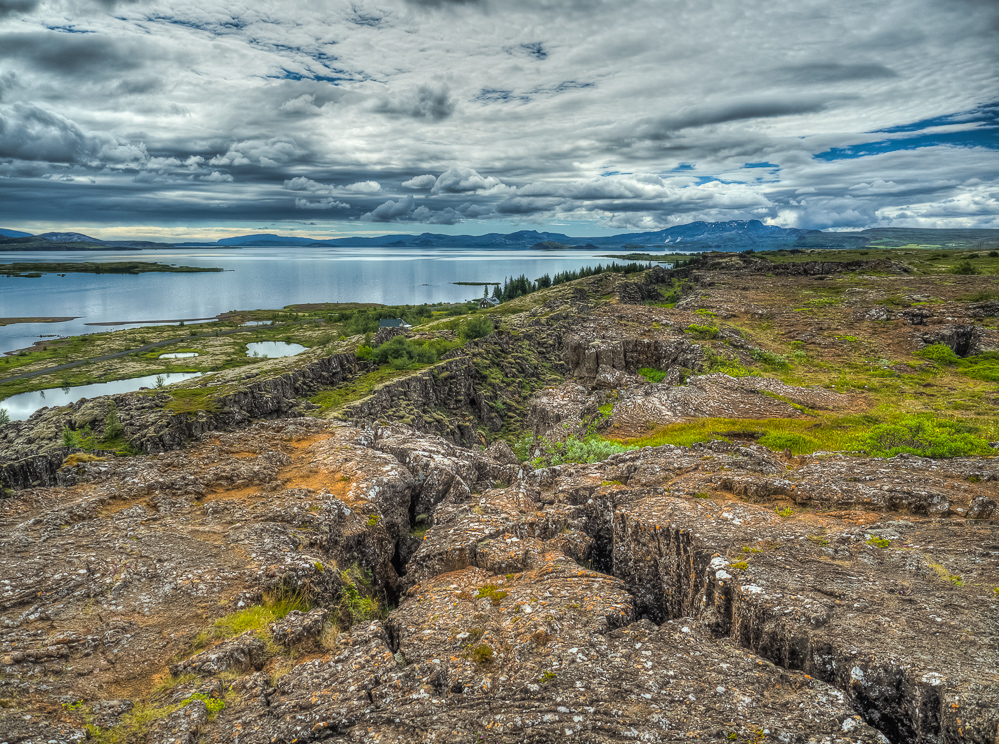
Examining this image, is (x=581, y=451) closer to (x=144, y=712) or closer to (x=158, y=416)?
(x=144, y=712)

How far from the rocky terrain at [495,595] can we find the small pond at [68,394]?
227 feet

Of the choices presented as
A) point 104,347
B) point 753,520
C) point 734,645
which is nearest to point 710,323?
point 753,520

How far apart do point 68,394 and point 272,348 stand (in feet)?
133

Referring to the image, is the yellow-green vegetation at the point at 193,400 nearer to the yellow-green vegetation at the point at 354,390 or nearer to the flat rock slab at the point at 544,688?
the yellow-green vegetation at the point at 354,390

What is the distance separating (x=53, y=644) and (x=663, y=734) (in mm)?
11881

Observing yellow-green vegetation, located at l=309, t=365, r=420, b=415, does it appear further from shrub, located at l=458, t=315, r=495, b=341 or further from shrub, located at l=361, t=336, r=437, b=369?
shrub, located at l=458, t=315, r=495, b=341

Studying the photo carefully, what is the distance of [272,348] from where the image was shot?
11388 centimetres

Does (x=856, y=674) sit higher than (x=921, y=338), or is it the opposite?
(x=921, y=338)

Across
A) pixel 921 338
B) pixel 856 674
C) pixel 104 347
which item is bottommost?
pixel 104 347

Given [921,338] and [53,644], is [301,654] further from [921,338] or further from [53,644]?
[921,338]

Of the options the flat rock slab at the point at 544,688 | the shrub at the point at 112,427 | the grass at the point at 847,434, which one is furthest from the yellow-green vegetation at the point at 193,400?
the flat rock slab at the point at 544,688

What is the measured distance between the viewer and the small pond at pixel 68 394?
72.0m

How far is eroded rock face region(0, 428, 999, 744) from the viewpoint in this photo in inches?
324

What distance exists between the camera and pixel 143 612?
11078 mm
